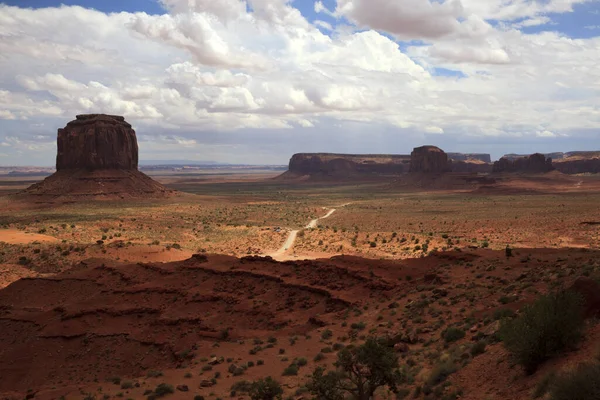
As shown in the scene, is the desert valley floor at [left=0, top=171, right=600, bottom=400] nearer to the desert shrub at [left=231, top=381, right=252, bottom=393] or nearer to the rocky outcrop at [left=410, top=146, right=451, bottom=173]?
the desert shrub at [left=231, top=381, right=252, bottom=393]

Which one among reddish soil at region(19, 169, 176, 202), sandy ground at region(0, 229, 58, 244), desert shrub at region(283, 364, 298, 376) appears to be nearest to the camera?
desert shrub at region(283, 364, 298, 376)

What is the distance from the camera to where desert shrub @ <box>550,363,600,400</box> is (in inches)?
320

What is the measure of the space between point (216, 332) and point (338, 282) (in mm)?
7255

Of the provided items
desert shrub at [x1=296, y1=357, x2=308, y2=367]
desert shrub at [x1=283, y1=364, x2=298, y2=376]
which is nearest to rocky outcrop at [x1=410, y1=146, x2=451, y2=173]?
desert shrub at [x1=296, y1=357, x2=308, y2=367]

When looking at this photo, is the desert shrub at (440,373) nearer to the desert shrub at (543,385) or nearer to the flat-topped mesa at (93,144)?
the desert shrub at (543,385)

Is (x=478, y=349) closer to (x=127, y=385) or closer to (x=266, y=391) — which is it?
(x=266, y=391)

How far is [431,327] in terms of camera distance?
17.7m

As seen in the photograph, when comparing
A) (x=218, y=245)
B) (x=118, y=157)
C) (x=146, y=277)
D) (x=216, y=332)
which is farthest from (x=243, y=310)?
(x=118, y=157)

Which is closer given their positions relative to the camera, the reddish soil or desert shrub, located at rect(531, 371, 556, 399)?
desert shrub, located at rect(531, 371, 556, 399)

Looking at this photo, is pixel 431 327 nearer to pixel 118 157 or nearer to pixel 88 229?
pixel 88 229

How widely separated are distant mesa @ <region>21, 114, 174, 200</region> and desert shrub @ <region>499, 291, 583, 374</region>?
8833cm

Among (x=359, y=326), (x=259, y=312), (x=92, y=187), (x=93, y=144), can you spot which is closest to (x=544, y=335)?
(x=359, y=326)

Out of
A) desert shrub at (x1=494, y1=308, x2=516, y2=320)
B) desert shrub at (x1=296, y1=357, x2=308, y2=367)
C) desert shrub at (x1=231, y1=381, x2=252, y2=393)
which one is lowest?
desert shrub at (x1=231, y1=381, x2=252, y2=393)

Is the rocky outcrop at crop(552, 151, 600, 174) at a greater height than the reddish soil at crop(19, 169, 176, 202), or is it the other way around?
the rocky outcrop at crop(552, 151, 600, 174)
